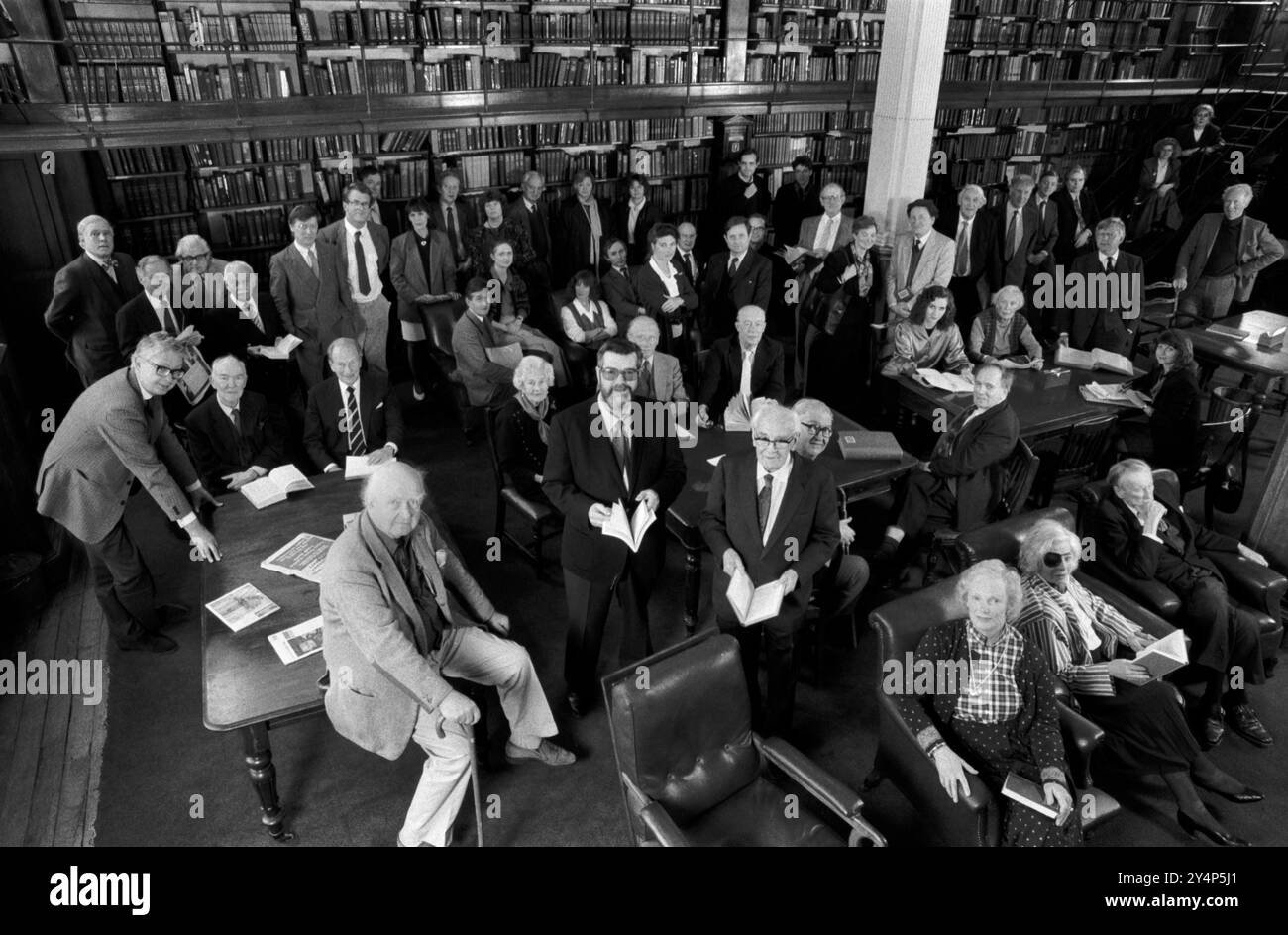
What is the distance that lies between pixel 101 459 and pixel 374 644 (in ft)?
6.48

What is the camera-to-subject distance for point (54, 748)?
403 centimetres

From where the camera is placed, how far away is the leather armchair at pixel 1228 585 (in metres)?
4.12

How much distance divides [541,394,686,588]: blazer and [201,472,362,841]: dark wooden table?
3.54 ft

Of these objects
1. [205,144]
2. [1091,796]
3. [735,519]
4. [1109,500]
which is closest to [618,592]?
[735,519]

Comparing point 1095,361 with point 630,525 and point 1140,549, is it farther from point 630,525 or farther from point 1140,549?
point 630,525

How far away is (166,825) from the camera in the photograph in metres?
3.62

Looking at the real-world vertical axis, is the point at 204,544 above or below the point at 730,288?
below

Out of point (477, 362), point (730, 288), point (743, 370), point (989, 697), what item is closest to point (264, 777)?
point (989, 697)

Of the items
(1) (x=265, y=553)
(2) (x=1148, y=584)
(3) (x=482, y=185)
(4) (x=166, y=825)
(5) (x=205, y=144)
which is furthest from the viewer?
(3) (x=482, y=185)

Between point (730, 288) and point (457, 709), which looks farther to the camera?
point (730, 288)

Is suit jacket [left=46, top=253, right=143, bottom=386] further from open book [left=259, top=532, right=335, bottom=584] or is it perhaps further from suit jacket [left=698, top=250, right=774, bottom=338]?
suit jacket [left=698, top=250, right=774, bottom=338]

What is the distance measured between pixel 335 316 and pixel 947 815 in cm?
507

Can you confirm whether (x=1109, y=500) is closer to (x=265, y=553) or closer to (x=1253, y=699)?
(x=1253, y=699)
